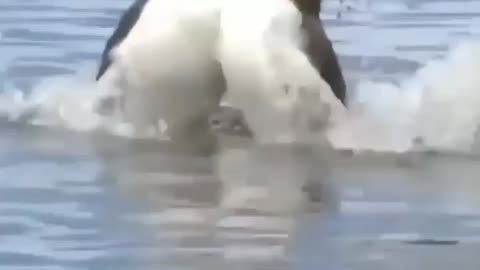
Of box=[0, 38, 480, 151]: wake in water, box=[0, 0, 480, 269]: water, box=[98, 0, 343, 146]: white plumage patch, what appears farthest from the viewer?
box=[0, 38, 480, 151]: wake in water

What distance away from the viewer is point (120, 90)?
6.80m

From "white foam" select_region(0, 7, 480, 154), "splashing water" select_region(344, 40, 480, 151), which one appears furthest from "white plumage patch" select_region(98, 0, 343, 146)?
"splashing water" select_region(344, 40, 480, 151)

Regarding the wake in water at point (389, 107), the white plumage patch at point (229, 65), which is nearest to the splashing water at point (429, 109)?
the wake in water at point (389, 107)

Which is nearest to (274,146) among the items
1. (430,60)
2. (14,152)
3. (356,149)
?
(356,149)

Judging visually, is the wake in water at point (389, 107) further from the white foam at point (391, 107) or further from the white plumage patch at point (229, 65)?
the white plumage patch at point (229, 65)

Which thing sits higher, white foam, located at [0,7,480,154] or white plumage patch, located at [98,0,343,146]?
white plumage patch, located at [98,0,343,146]

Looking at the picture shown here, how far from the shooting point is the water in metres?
5.04

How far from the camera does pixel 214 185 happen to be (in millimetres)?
5953

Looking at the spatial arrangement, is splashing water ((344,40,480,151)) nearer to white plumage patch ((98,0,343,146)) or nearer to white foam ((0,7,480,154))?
white foam ((0,7,480,154))

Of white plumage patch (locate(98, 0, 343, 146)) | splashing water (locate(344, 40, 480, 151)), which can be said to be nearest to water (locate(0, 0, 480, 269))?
splashing water (locate(344, 40, 480, 151))

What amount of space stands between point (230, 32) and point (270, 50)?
0.14m

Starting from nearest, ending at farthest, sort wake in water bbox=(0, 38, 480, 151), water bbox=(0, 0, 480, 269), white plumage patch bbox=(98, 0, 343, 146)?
water bbox=(0, 0, 480, 269) → white plumage patch bbox=(98, 0, 343, 146) → wake in water bbox=(0, 38, 480, 151)

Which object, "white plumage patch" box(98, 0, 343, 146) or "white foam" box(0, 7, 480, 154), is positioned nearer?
"white plumage patch" box(98, 0, 343, 146)

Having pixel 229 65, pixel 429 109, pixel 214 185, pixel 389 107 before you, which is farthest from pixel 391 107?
pixel 214 185
